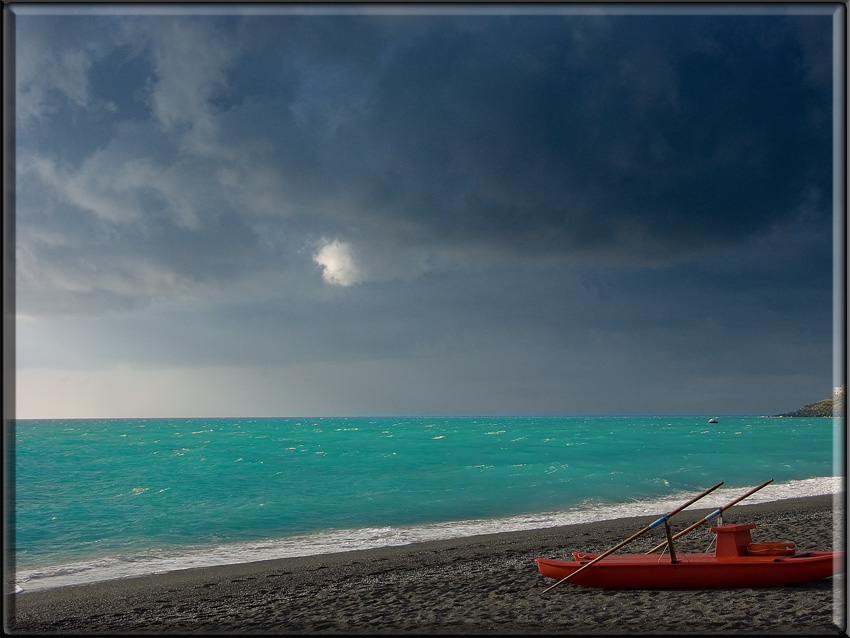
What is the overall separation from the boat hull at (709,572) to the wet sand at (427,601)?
0.12 m

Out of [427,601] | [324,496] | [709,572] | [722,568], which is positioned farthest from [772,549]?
[324,496]

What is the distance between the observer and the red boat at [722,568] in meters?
6.46

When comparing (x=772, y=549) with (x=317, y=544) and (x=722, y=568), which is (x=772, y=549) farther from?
(x=317, y=544)

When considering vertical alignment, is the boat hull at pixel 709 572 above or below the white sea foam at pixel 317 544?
above

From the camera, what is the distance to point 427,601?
6.79 meters

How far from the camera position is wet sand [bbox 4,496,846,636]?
5.39m

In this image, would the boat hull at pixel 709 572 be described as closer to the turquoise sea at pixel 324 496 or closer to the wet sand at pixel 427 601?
the wet sand at pixel 427 601

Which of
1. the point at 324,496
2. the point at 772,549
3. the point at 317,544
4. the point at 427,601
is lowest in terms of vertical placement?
the point at 324,496

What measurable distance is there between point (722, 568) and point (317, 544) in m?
8.72

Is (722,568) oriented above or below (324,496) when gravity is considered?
above

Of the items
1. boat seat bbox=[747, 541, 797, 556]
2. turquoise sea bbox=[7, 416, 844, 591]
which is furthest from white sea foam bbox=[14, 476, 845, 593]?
boat seat bbox=[747, 541, 797, 556]

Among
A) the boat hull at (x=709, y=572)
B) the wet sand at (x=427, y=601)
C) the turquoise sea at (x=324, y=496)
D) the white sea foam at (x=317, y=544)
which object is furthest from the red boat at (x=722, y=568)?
the white sea foam at (x=317, y=544)

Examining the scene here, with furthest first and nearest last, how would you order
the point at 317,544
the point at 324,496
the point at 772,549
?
the point at 324,496, the point at 317,544, the point at 772,549

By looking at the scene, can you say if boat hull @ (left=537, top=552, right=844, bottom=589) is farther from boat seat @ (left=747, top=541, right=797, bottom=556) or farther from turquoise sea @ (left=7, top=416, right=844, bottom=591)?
turquoise sea @ (left=7, top=416, right=844, bottom=591)
